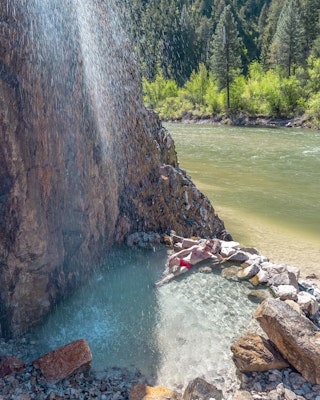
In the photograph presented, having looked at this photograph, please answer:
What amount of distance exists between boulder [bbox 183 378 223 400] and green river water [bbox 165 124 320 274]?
5.81 m

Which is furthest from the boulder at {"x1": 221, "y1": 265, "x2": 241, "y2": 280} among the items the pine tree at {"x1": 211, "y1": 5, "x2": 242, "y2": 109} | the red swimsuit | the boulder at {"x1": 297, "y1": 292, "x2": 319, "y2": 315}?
the pine tree at {"x1": 211, "y1": 5, "x2": 242, "y2": 109}

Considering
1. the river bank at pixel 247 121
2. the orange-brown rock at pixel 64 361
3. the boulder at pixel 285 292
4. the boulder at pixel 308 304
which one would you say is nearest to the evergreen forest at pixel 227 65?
the river bank at pixel 247 121

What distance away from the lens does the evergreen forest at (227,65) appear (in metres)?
54.4

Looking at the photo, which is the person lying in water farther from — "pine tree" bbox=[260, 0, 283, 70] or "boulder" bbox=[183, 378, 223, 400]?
"pine tree" bbox=[260, 0, 283, 70]

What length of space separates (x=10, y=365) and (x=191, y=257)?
14.8 ft

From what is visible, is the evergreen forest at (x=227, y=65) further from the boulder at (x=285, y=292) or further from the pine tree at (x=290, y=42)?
the boulder at (x=285, y=292)

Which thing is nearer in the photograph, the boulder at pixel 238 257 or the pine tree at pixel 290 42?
the boulder at pixel 238 257

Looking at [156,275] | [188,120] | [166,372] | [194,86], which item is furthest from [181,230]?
[194,86]

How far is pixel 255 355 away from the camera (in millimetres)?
5461

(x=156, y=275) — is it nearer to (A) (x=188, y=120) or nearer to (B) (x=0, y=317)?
(B) (x=0, y=317)

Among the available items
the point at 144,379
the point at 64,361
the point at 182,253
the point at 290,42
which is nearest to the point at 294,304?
the point at 182,253

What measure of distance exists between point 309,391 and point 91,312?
3.70m

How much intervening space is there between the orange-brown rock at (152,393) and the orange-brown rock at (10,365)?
5.26 feet

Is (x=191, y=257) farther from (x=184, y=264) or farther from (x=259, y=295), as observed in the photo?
(x=259, y=295)
